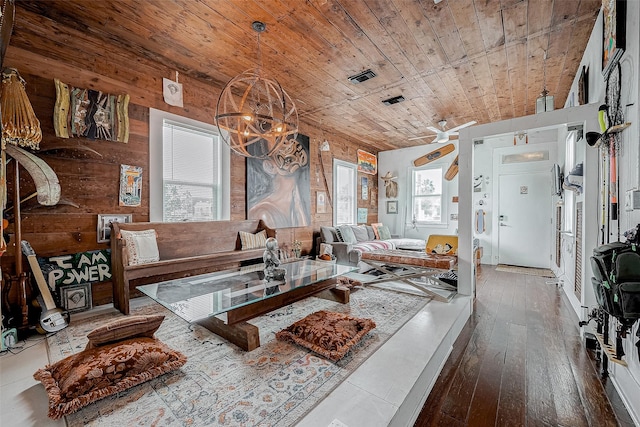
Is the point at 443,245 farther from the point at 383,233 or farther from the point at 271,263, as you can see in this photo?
the point at 383,233

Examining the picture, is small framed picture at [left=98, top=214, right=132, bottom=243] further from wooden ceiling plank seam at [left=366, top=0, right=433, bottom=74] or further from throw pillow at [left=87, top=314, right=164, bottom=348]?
wooden ceiling plank seam at [left=366, top=0, right=433, bottom=74]

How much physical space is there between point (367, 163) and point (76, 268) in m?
6.32

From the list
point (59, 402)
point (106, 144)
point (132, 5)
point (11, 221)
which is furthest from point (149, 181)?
point (59, 402)

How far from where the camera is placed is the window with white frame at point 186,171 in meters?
3.33

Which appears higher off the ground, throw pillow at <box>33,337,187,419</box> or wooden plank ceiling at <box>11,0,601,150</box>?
wooden plank ceiling at <box>11,0,601,150</box>

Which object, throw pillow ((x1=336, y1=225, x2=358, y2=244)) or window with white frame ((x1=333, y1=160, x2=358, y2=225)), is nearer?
throw pillow ((x1=336, y1=225, x2=358, y2=244))

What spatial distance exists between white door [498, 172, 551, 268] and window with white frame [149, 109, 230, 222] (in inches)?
232

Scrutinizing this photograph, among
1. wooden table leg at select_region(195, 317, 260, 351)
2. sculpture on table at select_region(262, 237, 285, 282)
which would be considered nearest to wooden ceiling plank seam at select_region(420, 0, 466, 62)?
sculpture on table at select_region(262, 237, 285, 282)

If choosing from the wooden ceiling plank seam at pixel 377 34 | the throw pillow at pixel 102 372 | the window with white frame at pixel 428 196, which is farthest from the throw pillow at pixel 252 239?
the window with white frame at pixel 428 196

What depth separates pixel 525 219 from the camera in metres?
5.78

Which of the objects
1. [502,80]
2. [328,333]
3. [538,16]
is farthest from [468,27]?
[328,333]

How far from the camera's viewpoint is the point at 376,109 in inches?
192

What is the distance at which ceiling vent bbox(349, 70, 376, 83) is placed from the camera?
360 cm

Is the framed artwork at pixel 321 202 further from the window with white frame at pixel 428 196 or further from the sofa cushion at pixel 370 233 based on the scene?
the window with white frame at pixel 428 196
